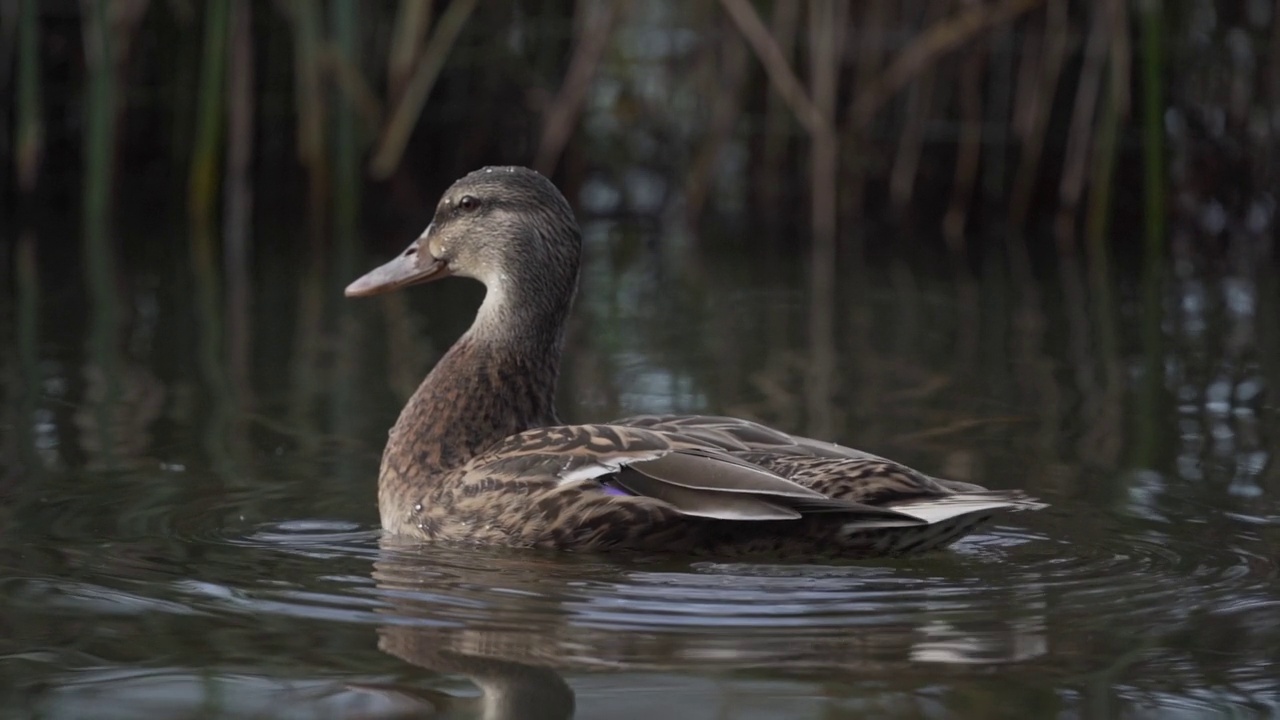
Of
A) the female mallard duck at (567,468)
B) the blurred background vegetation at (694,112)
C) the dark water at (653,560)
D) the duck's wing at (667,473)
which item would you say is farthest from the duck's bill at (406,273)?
the blurred background vegetation at (694,112)

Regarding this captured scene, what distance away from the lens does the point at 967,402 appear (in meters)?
6.27

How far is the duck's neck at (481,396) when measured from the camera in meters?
4.66

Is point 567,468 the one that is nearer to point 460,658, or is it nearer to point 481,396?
point 481,396

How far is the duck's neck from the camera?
4.66 meters

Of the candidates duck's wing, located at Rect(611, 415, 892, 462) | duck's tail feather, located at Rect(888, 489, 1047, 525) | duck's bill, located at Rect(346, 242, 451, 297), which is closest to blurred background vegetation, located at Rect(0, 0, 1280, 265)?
duck's bill, located at Rect(346, 242, 451, 297)

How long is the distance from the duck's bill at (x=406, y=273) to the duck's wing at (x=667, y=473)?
914 millimetres

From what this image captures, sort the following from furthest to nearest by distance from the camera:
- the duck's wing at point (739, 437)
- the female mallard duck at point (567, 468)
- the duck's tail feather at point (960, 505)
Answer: the duck's wing at point (739, 437) < the female mallard duck at point (567, 468) < the duck's tail feather at point (960, 505)

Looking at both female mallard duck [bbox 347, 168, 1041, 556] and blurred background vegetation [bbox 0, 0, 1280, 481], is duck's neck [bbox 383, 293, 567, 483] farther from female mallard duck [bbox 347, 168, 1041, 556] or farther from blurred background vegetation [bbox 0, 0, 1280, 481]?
blurred background vegetation [bbox 0, 0, 1280, 481]

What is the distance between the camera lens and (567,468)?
425 centimetres

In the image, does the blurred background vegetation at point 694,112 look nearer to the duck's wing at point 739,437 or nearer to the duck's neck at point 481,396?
the duck's neck at point 481,396

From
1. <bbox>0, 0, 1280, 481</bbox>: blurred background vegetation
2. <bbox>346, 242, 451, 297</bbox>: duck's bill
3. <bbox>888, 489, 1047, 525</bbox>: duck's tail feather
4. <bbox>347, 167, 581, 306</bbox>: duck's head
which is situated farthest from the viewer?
<bbox>0, 0, 1280, 481</bbox>: blurred background vegetation

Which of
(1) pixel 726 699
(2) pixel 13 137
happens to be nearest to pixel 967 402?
(1) pixel 726 699

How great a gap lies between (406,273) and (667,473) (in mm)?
1421

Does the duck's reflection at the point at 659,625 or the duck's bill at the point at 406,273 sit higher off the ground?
the duck's bill at the point at 406,273
